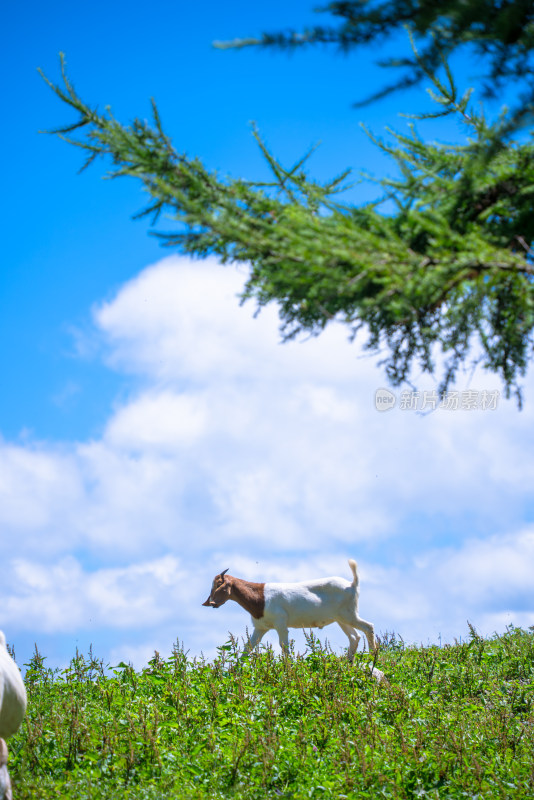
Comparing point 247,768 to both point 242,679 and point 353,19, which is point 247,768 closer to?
point 242,679

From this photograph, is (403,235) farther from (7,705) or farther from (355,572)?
(355,572)

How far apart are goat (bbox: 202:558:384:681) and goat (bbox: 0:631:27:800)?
20.2 feet

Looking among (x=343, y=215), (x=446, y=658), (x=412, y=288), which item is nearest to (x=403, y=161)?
(x=343, y=215)

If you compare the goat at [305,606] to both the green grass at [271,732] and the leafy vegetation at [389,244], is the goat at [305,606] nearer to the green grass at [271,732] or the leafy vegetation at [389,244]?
the green grass at [271,732]

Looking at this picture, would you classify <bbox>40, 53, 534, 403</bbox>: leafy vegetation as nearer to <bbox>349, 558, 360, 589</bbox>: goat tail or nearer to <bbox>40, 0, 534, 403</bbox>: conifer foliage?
<bbox>40, 0, 534, 403</bbox>: conifer foliage

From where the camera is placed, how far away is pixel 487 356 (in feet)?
20.6

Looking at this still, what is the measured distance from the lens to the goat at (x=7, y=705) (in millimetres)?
6950

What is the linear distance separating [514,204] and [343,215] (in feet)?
5.12

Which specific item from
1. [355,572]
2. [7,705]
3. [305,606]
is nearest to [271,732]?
[7,705]

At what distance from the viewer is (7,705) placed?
738 cm

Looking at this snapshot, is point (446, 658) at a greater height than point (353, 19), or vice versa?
point (353, 19)

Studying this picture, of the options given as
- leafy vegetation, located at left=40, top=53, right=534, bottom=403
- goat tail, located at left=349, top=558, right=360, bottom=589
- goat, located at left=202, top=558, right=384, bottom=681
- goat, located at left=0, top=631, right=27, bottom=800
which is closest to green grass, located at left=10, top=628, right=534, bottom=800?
goat, located at left=0, top=631, right=27, bottom=800

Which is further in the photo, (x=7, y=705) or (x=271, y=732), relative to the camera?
(x=271, y=732)

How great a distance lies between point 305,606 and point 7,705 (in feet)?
22.5
